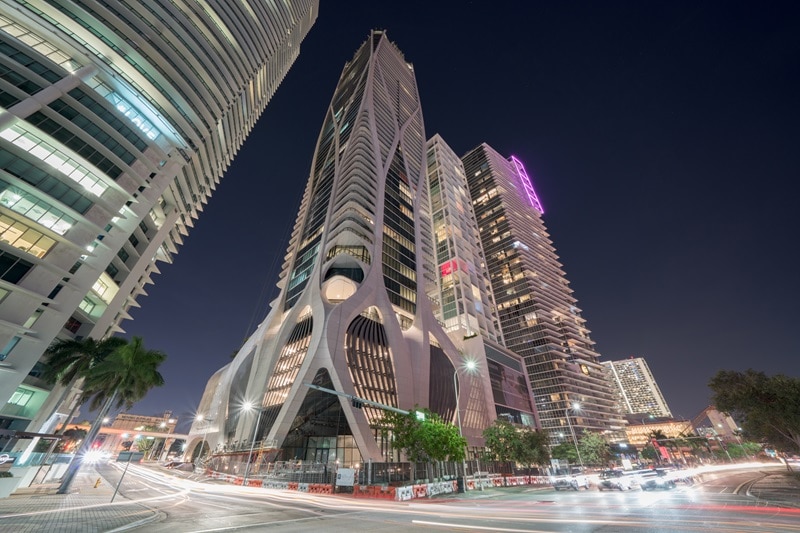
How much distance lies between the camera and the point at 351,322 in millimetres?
54062

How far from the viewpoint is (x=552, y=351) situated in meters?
107

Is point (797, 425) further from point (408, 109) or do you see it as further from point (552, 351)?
point (408, 109)

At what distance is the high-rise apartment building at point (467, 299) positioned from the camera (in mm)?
75938

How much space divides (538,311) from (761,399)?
8255 centimetres

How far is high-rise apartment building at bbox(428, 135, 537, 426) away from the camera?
249 feet

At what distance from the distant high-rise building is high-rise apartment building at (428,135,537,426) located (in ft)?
42.8

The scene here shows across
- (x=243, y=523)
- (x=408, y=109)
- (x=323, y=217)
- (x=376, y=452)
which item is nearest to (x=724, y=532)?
(x=243, y=523)

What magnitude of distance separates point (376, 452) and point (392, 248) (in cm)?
4173

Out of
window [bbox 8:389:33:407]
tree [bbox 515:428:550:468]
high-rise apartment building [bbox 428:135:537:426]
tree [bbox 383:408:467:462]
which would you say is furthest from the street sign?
high-rise apartment building [bbox 428:135:537:426]

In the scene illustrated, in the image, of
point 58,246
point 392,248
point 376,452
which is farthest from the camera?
point 392,248

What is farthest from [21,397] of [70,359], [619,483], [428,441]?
[619,483]

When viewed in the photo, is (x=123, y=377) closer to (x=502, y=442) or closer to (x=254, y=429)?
(x=254, y=429)

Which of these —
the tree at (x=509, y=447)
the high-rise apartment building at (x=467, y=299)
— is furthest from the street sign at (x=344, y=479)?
the high-rise apartment building at (x=467, y=299)

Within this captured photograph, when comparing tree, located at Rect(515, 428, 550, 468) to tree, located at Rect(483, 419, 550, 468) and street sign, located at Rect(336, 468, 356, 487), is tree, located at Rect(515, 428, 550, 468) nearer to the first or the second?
tree, located at Rect(483, 419, 550, 468)
